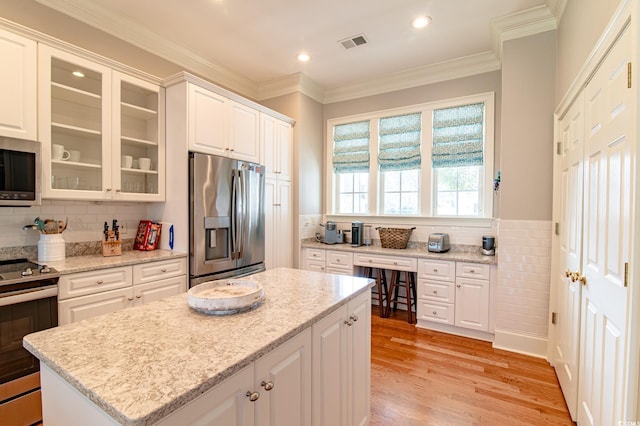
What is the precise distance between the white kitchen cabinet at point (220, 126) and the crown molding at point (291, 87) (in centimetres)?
84

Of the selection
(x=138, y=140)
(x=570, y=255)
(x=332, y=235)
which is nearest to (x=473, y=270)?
(x=570, y=255)

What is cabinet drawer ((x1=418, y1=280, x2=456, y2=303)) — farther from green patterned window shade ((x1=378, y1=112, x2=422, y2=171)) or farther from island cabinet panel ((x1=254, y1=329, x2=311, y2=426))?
island cabinet panel ((x1=254, y1=329, x2=311, y2=426))

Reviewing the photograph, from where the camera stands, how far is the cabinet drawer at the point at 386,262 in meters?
3.44

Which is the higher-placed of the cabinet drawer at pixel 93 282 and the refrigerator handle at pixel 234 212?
the refrigerator handle at pixel 234 212

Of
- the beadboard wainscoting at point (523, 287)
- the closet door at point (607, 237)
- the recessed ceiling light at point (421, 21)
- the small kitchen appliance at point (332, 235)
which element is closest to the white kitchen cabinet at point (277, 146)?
the small kitchen appliance at point (332, 235)

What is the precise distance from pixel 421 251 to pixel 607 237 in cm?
228

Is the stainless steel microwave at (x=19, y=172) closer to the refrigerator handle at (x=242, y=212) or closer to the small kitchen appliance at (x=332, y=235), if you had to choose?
the refrigerator handle at (x=242, y=212)

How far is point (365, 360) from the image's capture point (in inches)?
69.1

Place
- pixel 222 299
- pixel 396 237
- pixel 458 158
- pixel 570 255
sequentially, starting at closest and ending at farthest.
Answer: pixel 222 299, pixel 570 255, pixel 458 158, pixel 396 237

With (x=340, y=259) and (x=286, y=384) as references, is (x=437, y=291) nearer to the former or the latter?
(x=340, y=259)

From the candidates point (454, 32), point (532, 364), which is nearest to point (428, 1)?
point (454, 32)

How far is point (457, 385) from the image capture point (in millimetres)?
2301

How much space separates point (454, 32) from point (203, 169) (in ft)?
9.18

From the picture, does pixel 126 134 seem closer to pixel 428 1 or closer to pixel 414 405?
pixel 428 1
